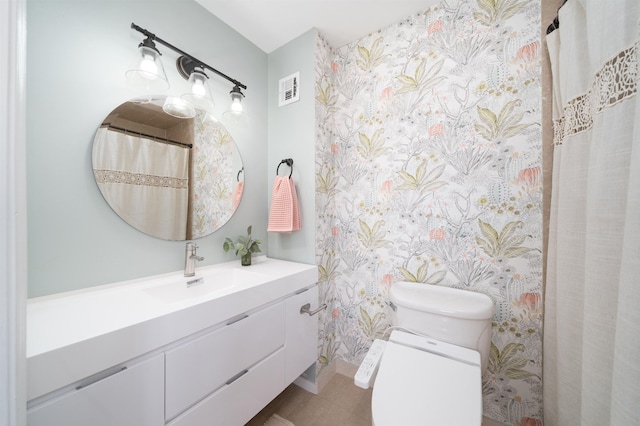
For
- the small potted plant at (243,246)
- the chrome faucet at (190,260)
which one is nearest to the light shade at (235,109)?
the small potted plant at (243,246)

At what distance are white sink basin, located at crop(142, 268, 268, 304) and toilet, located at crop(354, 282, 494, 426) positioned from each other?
2.28 ft

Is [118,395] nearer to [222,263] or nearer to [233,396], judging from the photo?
[233,396]

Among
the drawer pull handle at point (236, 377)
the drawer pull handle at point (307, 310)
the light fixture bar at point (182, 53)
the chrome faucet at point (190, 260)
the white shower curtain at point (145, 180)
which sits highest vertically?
the light fixture bar at point (182, 53)

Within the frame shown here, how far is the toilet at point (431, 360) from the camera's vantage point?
77 cm

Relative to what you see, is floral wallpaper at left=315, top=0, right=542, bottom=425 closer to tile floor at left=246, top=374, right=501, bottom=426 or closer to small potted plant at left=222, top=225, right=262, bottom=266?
tile floor at left=246, top=374, right=501, bottom=426

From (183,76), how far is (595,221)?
1.84m

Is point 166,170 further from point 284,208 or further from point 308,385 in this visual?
point 308,385

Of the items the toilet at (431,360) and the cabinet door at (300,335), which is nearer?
the toilet at (431,360)

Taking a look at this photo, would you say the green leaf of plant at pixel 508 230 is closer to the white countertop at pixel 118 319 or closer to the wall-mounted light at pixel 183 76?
the white countertop at pixel 118 319

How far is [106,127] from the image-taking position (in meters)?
0.99

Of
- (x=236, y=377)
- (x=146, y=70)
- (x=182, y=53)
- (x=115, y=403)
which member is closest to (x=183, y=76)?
(x=182, y=53)

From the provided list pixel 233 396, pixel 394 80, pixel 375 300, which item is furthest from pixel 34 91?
pixel 375 300

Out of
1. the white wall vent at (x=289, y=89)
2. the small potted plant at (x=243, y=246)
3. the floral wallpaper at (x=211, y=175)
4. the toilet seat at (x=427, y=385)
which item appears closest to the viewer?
the toilet seat at (x=427, y=385)

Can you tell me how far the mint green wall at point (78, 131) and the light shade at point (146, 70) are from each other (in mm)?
45
